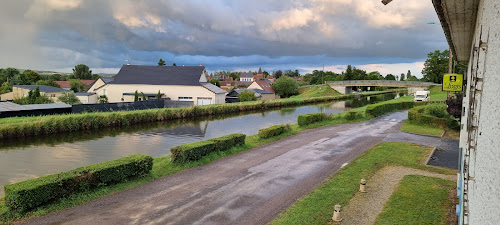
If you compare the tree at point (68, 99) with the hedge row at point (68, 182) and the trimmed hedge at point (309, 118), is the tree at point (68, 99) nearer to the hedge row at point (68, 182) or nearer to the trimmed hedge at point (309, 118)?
the trimmed hedge at point (309, 118)

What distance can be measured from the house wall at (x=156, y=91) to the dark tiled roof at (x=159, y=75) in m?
0.85

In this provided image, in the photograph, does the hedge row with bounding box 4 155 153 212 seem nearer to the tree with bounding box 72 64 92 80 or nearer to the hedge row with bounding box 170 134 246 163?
the hedge row with bounding box 170 134 246 163

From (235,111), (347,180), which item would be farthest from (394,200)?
(235,111)

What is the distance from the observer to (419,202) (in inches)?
397

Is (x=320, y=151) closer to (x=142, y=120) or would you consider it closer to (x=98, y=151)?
(x=98, y=151)

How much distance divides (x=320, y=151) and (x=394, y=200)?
26.0 feet

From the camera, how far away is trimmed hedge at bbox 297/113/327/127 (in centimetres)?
2719

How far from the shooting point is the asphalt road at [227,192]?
9.30 metres

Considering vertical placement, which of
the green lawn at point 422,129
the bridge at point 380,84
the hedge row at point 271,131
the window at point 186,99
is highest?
the bridge at point 380,84

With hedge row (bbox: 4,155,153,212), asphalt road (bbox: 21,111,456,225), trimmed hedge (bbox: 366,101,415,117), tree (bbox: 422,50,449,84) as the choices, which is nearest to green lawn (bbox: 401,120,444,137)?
trimmed hedge (bbox: 366,101,415,117)

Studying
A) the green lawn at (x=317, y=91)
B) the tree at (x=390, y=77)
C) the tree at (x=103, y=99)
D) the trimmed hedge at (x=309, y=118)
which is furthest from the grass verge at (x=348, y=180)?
the tree at (x=390, y=77)

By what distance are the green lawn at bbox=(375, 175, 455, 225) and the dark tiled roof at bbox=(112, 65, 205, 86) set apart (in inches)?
1760

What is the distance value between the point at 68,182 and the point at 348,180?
391 inches

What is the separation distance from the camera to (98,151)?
824 inches
